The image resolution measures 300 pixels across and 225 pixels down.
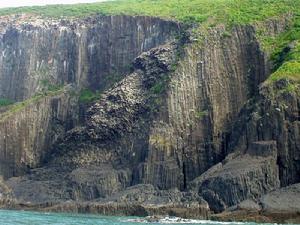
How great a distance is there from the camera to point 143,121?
4552 inches

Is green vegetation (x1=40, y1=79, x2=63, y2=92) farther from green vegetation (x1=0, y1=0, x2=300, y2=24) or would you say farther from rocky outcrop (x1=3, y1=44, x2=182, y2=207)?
rocky outcrop (x1=3, y1=44, x2=182, y2=207)

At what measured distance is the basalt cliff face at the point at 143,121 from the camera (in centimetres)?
9838

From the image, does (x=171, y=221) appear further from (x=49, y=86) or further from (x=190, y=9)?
(x=49, y=86)

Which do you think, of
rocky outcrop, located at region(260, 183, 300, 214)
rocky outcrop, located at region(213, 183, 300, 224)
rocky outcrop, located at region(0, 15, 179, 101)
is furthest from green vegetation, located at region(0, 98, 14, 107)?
rocky outcrop, located at region(260, 183, 300, 214)

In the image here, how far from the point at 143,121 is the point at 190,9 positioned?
85.0 ft

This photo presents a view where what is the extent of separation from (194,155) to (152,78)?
15.1 meters

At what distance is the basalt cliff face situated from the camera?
98.4 metres

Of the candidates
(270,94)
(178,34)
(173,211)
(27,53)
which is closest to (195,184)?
(173,211)

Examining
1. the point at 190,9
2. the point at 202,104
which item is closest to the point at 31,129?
Result: the point at 202,104

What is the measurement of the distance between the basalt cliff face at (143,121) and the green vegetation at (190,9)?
8.04 ft

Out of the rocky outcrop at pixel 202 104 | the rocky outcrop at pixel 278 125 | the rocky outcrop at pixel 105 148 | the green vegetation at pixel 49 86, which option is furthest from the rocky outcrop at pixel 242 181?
the green vegetation at pixel 49 86

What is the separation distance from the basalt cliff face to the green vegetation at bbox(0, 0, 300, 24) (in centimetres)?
245

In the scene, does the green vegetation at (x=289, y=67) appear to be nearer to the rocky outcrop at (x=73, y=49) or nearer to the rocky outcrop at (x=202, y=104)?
the rocky outcrop at (x=202, y=104)

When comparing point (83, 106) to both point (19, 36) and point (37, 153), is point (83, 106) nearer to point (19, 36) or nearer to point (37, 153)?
point (37, 153)
